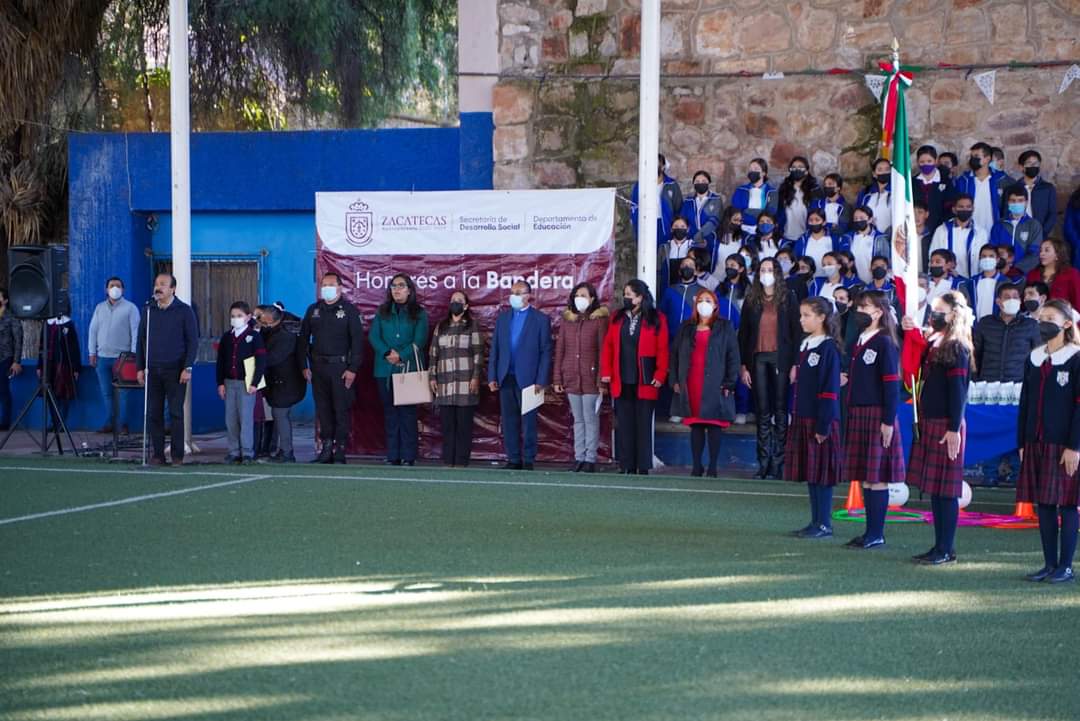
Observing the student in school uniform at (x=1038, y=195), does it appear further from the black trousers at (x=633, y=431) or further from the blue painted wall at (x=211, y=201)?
the blue painted wall at (x=211, y=201)

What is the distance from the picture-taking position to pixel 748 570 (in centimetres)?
822

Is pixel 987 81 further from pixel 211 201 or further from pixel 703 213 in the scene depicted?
pixel 211 201

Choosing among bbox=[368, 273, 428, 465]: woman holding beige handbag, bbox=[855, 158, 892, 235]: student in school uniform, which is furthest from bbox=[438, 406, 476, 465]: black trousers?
bbox=[855, 158, 892, 235]: student in school uniform

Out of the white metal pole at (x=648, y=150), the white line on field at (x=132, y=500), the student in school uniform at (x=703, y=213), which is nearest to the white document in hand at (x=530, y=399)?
the white metal pole at (x=648, y=150)

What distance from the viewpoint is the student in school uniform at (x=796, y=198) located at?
15.7m

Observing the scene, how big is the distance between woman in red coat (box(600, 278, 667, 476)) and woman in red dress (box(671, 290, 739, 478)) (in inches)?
8.8

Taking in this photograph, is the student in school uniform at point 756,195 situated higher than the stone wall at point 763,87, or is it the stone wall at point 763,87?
the stone wall at point 763,87

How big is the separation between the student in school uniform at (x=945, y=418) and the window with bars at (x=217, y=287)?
12.7 meters

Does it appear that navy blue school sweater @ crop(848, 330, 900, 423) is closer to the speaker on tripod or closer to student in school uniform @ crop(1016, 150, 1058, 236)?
student in school uniform @ crop(1016, 150, 1058, 236)

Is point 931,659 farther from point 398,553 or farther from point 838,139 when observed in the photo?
point 838,139

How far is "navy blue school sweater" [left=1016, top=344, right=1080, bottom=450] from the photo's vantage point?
26.8 ft

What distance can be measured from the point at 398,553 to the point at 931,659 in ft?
12.0

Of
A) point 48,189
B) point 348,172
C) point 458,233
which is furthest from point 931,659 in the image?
point 48,189

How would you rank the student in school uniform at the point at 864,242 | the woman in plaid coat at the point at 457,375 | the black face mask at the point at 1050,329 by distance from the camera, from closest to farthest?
the black face mask at the point at 1050,329, the woman in plaid coat at the point at 457,375, the student in school uniform at the point at 864,242
